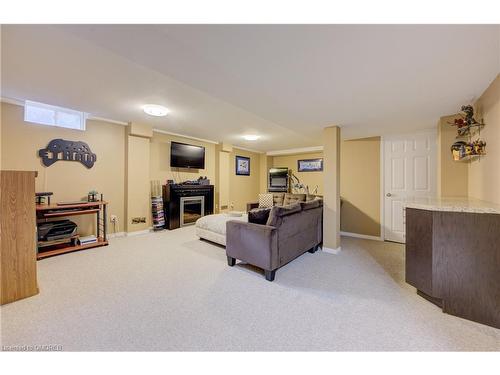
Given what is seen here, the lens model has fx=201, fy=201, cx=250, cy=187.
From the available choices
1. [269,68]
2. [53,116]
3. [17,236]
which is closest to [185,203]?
[53,116]

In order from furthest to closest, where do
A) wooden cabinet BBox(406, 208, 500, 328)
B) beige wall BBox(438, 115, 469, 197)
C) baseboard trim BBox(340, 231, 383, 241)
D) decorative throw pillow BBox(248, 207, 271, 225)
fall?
baseboard trim BBox(340, 231, 383, 241)
beige wall BBox(438, 115, 469, 197)
decorative throw pillow BBox(248, 207, 271, 225)
wooden cabinet BBox(406, 208, 500, 328)

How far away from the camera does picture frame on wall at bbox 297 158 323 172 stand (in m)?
6.63

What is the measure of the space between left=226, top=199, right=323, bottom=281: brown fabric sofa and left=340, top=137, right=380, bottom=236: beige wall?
6.31 feet

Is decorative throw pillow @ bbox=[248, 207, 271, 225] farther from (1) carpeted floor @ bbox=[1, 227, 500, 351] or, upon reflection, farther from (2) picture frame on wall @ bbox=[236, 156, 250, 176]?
(2) picture frame on wall @ bbox=[236, 156, 250, 176]

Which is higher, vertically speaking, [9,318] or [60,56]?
[60,56]

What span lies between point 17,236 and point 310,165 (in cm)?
661

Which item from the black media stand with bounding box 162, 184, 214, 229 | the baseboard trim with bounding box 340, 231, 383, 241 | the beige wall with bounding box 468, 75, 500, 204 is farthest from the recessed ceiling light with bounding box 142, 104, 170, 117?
the baseboard trim with bounding box 340, 231, 383, 241

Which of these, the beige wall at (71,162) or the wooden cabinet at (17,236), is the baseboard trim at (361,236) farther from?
the wooden cabinet at (17,236)

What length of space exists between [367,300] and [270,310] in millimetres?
966

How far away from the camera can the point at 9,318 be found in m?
1.61

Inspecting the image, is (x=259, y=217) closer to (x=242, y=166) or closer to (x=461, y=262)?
(x=461, y=262)

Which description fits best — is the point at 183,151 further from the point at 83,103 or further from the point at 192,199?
the point at 83,103

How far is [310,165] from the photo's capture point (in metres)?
6.82
